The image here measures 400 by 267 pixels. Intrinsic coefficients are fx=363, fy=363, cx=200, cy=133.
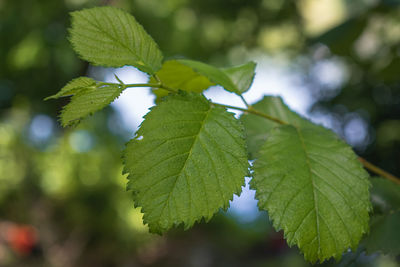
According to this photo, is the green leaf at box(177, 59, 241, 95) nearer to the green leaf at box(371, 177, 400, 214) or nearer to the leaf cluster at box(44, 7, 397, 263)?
the leaf cluster at box(44, 7, 397, 263)

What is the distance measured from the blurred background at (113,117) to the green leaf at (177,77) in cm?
166

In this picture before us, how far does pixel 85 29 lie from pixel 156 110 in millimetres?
131

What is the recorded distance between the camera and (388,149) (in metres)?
1.98

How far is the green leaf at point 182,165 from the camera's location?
0.37 meters

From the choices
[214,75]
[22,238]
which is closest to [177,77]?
[214,75]

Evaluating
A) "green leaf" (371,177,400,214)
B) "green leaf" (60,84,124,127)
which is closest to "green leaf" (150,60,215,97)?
"green leaf" (60,84,124,127)

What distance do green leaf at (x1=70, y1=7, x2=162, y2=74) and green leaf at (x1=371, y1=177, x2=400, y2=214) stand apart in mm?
398

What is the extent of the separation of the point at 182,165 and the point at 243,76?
22 centimetres

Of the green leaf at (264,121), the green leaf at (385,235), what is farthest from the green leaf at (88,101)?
the green leaf at (385,235)

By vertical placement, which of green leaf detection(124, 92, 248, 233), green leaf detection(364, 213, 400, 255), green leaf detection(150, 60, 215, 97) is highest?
green leaf detection(150, 60, 215, 97)

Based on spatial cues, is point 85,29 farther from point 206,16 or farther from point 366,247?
point 206,16

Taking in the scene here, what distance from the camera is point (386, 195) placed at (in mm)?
568

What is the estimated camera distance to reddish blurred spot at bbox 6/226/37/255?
4809 millimetres

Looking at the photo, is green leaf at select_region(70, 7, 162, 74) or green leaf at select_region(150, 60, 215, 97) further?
green leaf at select_region(150, 60, 215, 97)
